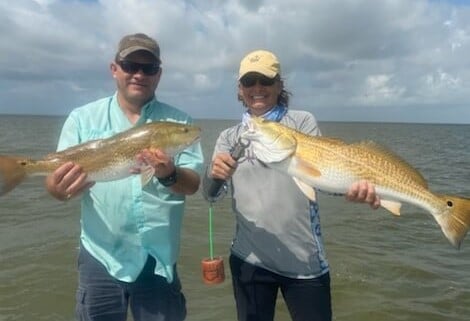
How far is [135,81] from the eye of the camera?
4574mm

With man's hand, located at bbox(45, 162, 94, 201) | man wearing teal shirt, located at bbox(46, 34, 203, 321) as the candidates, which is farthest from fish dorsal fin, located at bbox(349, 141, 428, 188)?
man's hand, located at bbox(45, 162, 94, 201)

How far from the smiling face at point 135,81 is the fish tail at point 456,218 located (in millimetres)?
2848

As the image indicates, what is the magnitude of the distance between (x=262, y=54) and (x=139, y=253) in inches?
86.4

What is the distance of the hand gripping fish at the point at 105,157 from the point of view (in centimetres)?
452

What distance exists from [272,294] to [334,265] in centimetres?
687

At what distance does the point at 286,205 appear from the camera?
474 centimetres

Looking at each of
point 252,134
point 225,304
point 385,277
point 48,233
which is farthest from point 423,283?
point 48,233

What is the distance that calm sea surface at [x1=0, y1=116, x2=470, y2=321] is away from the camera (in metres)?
8.93

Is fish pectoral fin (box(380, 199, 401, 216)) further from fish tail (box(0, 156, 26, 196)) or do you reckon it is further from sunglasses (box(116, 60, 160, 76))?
fish tail (box(0, 156, 26, 196))

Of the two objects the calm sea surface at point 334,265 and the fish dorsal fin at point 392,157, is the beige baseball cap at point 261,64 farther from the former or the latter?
the calm sea surface at point 334,265

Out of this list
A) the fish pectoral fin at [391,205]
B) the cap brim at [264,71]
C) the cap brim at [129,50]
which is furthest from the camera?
the cap brim at [264,71]

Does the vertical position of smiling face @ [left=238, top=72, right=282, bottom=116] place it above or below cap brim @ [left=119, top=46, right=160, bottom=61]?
below

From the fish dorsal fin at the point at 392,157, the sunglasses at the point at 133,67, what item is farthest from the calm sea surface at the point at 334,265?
the sunglasses at the point at 133,67

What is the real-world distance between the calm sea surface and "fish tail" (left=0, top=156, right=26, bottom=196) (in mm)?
4779
